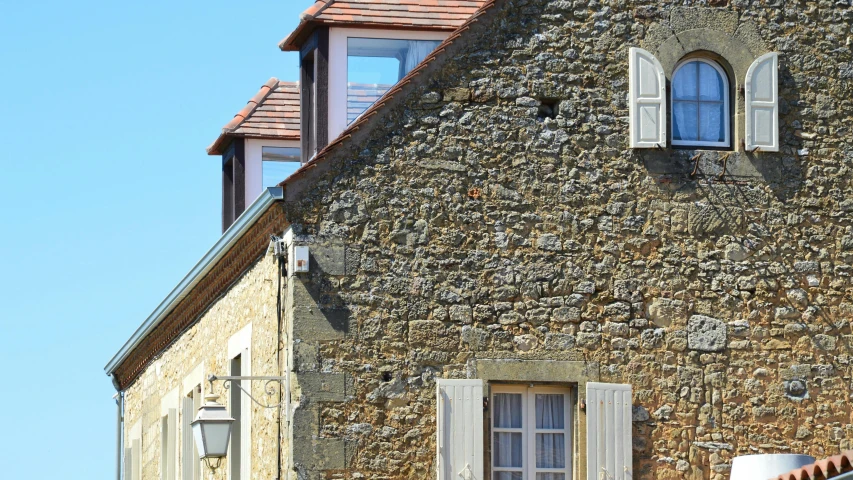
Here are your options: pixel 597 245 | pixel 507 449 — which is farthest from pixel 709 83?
pixel 507 449

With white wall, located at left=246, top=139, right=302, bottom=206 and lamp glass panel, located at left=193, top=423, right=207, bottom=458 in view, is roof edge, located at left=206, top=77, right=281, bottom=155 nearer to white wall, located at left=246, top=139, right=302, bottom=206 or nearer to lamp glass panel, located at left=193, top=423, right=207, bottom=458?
white wall, located at left=246, top=139, right=302, bottom=206

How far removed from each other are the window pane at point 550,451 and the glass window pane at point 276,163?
15.9 ft

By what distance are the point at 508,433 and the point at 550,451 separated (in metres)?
0.38

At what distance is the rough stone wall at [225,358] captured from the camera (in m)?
15.5

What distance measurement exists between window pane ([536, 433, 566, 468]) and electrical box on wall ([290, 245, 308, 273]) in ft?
7.75

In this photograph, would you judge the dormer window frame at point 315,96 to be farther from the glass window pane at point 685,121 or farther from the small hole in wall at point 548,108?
the glass window pane at point 685,121

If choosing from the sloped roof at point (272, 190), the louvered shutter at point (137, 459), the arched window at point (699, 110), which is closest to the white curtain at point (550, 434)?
the arched window at point (699, 110)

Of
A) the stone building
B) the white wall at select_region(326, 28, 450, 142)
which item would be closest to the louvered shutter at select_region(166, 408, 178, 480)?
the stone building

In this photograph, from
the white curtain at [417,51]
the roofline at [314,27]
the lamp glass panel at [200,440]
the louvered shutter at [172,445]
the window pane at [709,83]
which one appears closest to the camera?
the lamp glass panel at [200,440]

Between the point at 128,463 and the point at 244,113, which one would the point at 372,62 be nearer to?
the point at 244,113

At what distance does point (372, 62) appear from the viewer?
16.6 m

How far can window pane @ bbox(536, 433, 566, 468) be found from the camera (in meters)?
15.2

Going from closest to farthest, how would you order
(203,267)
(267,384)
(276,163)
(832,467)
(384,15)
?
(832,467)
(267,384)
(384,15)
(203,267)
(276,163)

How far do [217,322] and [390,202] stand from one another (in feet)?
10.4
